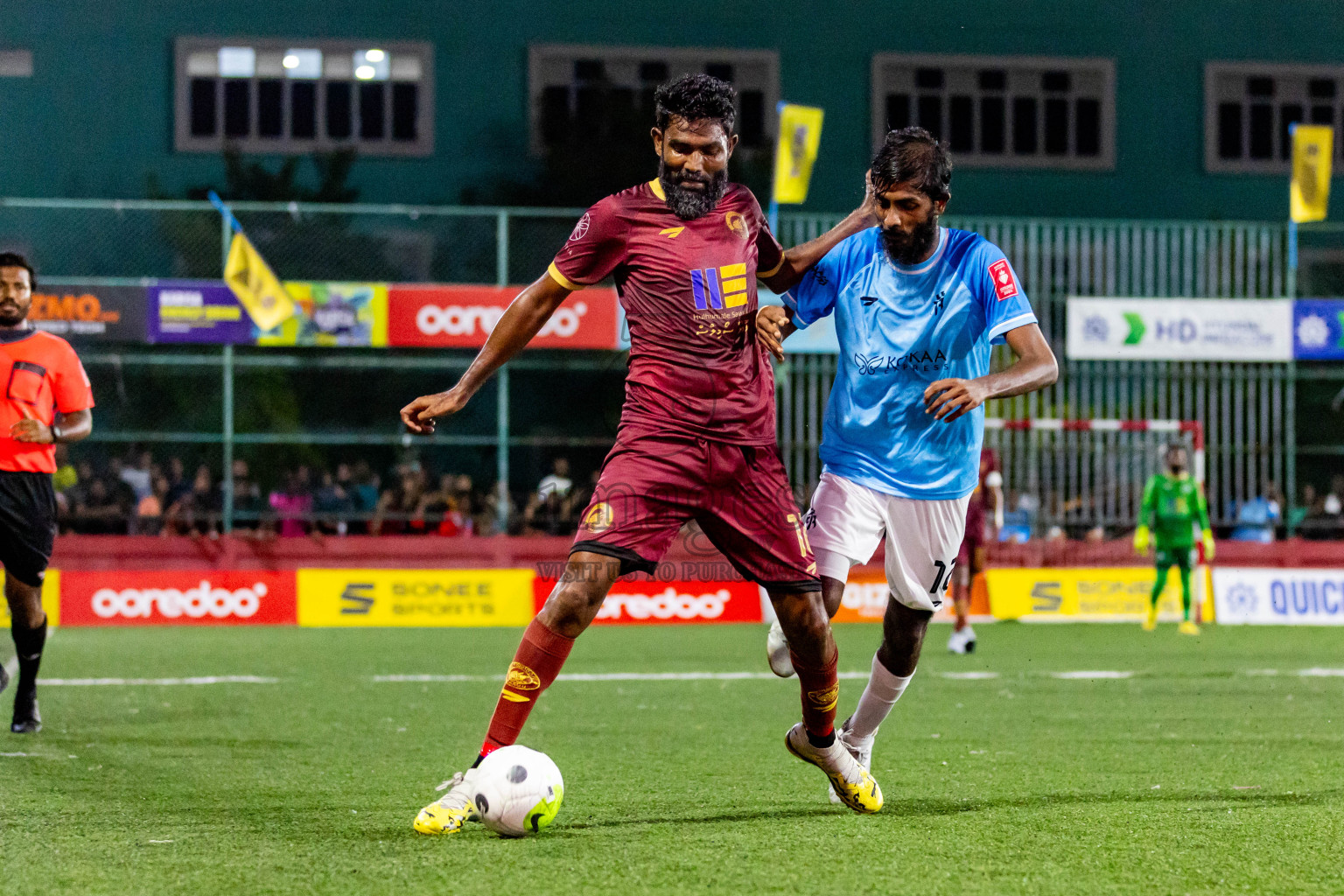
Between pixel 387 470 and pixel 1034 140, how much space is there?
568 inches

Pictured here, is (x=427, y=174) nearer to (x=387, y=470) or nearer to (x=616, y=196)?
(x=387, y=470)

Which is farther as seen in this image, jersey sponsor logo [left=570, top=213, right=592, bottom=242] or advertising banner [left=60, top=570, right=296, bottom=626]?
advertising banner [left=60, top=570, right=296, bottom=626]

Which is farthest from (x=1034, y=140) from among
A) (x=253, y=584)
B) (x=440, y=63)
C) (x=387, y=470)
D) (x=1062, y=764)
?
(x=1062, y=764)

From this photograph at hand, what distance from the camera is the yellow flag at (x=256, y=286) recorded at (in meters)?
18.1

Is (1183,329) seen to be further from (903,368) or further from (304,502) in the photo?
(903,368)

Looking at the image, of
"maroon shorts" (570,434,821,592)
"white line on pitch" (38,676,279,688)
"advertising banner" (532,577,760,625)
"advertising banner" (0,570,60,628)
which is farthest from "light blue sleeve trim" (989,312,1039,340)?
"advertising banner" (0,570,60,628)

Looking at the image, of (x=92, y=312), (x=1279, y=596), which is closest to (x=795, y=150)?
(x=1279, y=596)

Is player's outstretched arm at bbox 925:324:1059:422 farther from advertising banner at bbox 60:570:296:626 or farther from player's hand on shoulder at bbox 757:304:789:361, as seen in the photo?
advertising banner at bbox 60:570:296:626

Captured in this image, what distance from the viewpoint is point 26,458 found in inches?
308

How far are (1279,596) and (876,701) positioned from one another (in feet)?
46.0

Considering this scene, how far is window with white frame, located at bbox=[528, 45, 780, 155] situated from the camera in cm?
2741

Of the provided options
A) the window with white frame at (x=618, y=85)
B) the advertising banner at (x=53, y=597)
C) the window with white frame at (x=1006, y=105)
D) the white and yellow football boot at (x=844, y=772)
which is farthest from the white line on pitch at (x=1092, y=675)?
the window with white frame at (x=1006, y=105)

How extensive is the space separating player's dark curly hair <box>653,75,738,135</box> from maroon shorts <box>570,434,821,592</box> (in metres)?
1.03

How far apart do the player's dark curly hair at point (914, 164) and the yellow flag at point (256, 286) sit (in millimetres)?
13628
